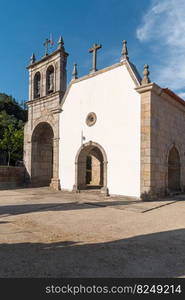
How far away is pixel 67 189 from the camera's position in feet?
37.3

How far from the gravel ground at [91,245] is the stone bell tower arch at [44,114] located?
711 centimetres

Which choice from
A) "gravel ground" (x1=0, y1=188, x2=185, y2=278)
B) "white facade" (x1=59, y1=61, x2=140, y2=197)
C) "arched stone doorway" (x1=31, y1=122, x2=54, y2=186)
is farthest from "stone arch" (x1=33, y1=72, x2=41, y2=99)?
"gravel ground" (x1=0, y1=188, x2=185, y2=278)

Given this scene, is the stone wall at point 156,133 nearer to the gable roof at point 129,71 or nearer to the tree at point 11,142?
the gable roof at point 129,71

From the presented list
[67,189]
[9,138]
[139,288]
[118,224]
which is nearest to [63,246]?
[139,288]

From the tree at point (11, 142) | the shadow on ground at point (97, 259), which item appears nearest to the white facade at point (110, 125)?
the shadow on ground at point (97, 259)

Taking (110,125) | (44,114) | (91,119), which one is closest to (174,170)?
(110,125)

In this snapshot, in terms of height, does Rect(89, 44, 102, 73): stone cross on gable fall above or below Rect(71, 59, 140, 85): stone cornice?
above

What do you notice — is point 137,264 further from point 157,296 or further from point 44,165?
point 44,165

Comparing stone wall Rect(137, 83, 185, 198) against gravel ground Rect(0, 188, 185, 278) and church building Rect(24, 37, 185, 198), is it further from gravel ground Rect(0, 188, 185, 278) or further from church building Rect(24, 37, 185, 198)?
gravel ground Rect(0, 188, 185, 278)

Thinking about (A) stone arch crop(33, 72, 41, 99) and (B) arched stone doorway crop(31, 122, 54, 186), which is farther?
(A) stone arch crop(33, 72, 41, 99)

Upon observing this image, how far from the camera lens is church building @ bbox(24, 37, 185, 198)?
8727 mm

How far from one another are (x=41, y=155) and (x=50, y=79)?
5237 millimetres

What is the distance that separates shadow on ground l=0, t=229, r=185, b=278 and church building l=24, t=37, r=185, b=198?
17.0ft

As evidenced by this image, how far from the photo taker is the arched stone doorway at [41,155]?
13.9m
